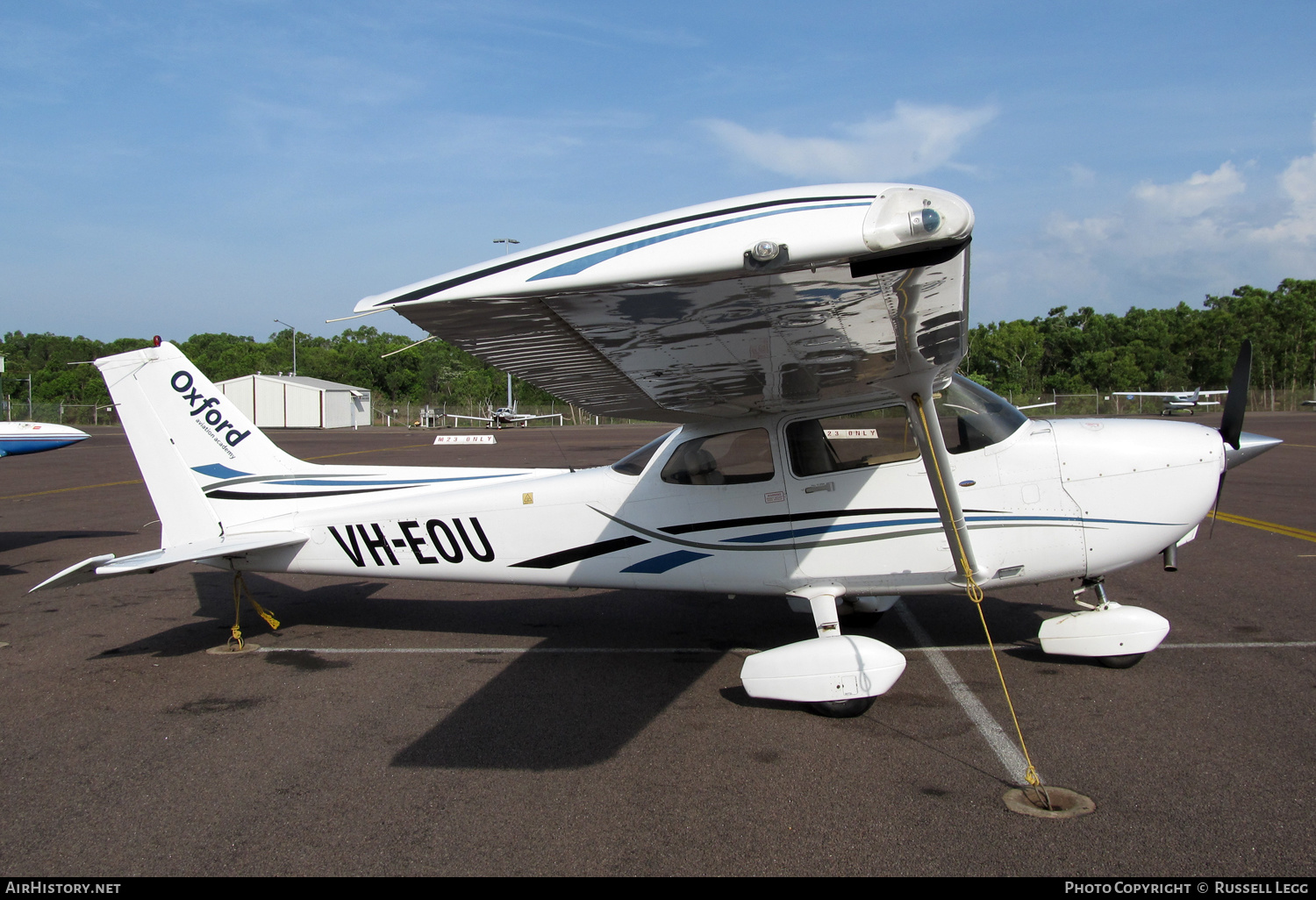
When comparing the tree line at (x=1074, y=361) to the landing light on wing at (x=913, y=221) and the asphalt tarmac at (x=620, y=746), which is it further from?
the landing light on wing at (x=913, y=221)

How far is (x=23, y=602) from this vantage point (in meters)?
7.70

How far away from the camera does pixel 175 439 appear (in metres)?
6.38

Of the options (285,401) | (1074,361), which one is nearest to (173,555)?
(285,401)

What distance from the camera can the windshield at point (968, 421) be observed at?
5141 millimetres

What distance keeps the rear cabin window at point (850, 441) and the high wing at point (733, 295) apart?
3.26ft

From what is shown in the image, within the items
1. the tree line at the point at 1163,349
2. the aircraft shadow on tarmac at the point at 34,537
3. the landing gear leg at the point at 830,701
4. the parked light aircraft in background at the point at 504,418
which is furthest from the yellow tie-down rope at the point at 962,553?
the tree line at the point at 1163,349

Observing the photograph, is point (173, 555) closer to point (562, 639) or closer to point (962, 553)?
point (562, 639)

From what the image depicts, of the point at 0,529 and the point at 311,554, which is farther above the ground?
the point at 311,554

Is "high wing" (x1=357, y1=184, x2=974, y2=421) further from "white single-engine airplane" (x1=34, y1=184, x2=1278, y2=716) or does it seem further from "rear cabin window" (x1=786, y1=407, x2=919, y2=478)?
"rear cabin window" (x1=786, y1=407, x2=919, y2=478)

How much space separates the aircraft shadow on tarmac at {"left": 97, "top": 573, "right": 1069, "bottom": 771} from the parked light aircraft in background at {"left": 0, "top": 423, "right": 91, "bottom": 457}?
4.66m

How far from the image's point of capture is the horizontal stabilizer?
16.6ft
